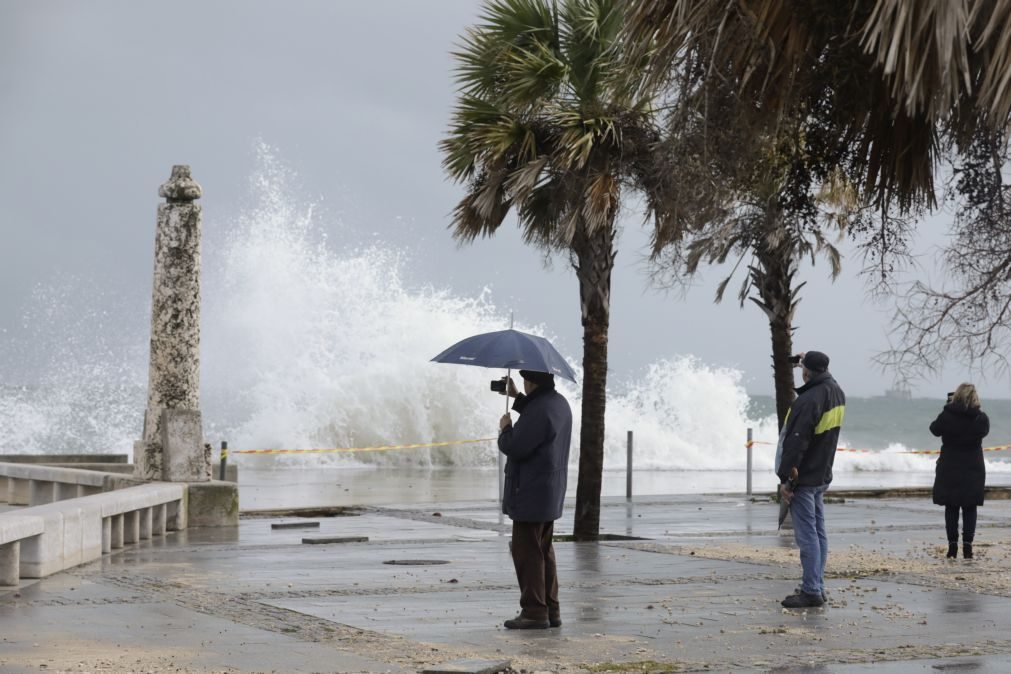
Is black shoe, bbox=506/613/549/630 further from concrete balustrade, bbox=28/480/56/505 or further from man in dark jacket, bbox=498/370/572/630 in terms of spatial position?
concrete balustrade, bbox=28/480/56/505

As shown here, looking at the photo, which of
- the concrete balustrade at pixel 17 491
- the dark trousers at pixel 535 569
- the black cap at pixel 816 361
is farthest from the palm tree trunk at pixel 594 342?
the concrete balustrade at pixel 17 491

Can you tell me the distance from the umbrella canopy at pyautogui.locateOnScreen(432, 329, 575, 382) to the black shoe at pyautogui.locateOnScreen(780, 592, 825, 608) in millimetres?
2226

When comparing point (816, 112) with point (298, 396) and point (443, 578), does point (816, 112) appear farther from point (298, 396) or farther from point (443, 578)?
point (298, 396)

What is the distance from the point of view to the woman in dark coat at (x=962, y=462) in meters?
13.9

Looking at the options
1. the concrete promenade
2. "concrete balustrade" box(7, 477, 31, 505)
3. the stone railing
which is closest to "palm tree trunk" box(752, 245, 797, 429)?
the concrete promenade

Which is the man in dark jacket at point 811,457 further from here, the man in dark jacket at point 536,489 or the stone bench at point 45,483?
the stone bench at point 45,483

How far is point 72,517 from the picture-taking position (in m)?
12.4

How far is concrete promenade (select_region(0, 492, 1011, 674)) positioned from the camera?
795 cm

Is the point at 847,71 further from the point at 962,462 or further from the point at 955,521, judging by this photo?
the point at 955,521

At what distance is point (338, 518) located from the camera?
19328 millimetres

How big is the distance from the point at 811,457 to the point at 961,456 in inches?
166

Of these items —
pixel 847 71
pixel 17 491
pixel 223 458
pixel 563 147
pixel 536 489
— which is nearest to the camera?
pixel 847 71

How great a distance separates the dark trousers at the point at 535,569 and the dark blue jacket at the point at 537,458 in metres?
0.10

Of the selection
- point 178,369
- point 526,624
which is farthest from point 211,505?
point 526,624
